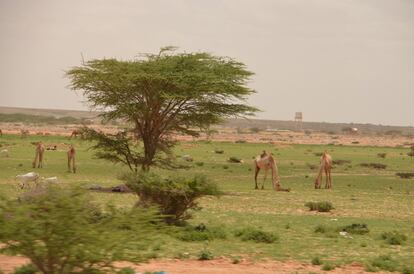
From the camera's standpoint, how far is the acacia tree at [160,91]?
98.1ft

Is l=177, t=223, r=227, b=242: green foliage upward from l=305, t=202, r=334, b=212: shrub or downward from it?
upward

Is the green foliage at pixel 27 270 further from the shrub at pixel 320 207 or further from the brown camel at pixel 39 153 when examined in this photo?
the brown camel at pixel 39 153

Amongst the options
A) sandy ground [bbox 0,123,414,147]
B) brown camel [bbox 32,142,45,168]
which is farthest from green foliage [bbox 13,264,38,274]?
sandy ground [bbox 0,123,414,147]

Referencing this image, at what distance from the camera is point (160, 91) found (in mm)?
29906

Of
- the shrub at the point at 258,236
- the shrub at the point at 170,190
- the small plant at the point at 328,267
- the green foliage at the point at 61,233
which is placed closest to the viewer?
the green foliage at the point at 61,233

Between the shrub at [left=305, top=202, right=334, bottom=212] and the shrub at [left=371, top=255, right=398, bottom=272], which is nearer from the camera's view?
the shrub at [left=371, top=255, right=398, bottom=272]

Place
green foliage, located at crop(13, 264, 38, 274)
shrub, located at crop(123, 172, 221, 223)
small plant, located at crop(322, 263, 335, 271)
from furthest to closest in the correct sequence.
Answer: shrub, located at crop(123, 172, 221, 223), small plant, located at crop(322, 263, 335, 271), green foliage, located at crop(13, 264, 38, 274)

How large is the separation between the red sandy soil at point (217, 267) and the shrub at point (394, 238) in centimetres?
338

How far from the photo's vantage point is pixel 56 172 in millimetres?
36938

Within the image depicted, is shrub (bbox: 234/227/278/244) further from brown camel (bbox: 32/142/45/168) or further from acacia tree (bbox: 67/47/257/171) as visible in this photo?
brown camel (bbox: 32/142/45/168)

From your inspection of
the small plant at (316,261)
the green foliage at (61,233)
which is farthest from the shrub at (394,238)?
the green foliage at (61,233)

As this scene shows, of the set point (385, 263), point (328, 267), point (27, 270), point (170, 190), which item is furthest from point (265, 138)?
point (27, 270)

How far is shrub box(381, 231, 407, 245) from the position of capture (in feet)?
55.9

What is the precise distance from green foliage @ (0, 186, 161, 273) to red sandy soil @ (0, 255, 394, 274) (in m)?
2.92
